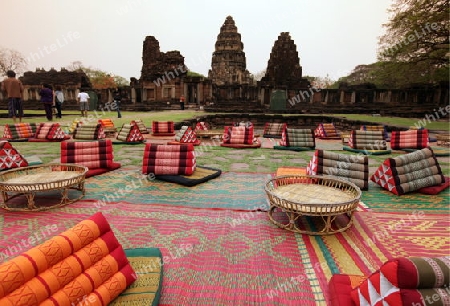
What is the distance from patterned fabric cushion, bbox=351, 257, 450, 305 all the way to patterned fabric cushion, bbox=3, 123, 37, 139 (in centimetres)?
1068

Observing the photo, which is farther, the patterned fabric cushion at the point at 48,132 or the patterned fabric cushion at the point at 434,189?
the patterned fabric cushion at the point at 48,132

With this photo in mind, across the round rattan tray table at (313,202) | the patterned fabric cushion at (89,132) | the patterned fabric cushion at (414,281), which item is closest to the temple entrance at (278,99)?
the patterned fabric cushion at (89,132)

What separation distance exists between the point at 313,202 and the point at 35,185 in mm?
3320

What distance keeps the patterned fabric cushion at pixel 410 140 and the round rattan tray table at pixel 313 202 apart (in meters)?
5.84

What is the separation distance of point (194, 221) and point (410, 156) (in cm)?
349

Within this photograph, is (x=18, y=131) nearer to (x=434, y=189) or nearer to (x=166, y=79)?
(x=434, y=189)

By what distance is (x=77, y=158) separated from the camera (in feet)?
17.0

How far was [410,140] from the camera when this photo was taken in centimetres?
848

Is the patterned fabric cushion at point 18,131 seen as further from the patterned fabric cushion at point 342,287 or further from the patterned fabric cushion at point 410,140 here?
the patterned fabric cushion at point 410,140

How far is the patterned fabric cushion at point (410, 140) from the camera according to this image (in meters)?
8.31

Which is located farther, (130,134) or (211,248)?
(130,134)

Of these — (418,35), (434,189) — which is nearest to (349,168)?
(434,189)

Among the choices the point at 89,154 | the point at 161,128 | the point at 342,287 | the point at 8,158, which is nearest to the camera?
the point at 342,287

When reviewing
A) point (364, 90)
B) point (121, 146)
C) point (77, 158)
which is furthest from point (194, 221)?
point (364, 90)
